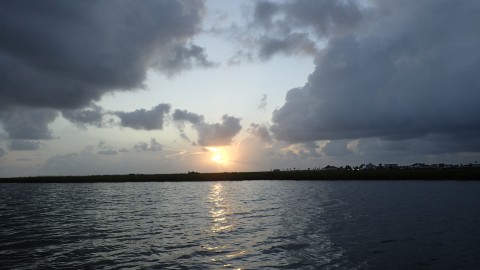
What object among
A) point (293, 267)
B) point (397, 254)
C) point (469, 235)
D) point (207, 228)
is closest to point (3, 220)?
point (207, 228)

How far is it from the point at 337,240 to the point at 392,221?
13.0 metres

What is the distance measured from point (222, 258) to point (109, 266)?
706 centimetres

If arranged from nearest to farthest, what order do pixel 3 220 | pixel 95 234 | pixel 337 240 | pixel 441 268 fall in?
pixel 441 268, pixel 337 240, pixel 95 234, pixel 3 220

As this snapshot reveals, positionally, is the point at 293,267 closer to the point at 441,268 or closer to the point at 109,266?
the point at 441,268

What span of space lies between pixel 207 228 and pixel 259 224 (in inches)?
228

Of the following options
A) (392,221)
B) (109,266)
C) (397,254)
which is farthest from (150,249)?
(392,221)

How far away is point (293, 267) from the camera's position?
21812mm

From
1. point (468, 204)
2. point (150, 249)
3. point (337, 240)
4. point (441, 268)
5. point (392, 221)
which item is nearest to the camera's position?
point (441, 268)

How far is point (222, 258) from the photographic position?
24031 millimetres

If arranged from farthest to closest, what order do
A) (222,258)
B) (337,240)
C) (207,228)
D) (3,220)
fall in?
(3,220) < (207,228) < (337,240) < (222,258)

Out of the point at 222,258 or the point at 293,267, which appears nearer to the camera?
the point at 293,267

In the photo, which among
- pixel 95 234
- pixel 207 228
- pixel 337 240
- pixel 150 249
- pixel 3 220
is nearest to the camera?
pixel 150 249

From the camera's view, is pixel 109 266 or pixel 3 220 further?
pixel 3 220

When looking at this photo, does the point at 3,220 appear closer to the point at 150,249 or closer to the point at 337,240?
the point at 150,249
